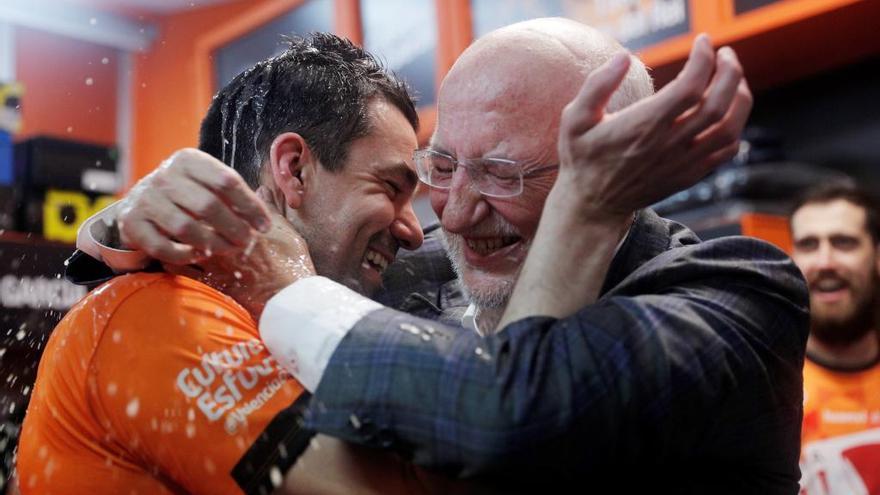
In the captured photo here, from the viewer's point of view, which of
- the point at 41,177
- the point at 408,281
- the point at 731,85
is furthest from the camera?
the point at 41,177

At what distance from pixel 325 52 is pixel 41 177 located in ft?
9.83

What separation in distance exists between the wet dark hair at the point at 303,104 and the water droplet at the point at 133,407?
530mm

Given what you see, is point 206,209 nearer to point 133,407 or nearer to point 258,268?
point 258,268

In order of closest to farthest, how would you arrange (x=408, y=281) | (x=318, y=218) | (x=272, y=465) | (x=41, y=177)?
1. (x=272, y=465)
2. (x=318, y=218)
3. (x=408, y=281)
4. (x=41, y=177)

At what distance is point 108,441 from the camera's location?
1281mm

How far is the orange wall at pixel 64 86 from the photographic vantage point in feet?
22.4

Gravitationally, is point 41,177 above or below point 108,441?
below

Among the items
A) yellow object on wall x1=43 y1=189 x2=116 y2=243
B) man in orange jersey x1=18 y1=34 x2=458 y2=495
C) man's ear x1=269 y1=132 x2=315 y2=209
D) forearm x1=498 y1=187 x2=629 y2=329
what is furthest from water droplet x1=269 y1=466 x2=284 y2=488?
yellow object on wall x1=43 y1=189 x2=116 y2=243

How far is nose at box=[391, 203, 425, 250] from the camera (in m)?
1.73

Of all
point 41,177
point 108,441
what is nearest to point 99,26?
point 41,177

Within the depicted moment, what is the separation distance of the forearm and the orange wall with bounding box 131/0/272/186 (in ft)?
15.6

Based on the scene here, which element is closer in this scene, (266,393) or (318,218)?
(266,393)

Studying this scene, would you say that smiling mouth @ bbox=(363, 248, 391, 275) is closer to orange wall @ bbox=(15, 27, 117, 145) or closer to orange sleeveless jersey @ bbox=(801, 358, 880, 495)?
orange sleeveless jersey @ bbox=(801, 358, 880, 495)

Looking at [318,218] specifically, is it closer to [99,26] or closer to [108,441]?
[108,441]
